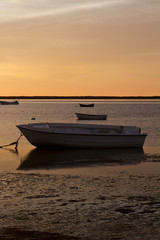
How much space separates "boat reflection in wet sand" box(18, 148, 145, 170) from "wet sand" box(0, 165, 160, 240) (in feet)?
11.9

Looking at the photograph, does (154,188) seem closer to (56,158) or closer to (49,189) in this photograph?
(49,189)

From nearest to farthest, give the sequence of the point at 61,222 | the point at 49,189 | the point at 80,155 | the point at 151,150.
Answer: the point at 61,222 → the point at 49,189 → the point at 80,155 → the point at 151,150

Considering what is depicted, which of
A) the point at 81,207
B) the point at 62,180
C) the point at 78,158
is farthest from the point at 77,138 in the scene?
the point at 81,207

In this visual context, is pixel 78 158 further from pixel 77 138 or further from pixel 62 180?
pixel 62 180

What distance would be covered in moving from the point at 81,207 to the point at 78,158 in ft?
34.6

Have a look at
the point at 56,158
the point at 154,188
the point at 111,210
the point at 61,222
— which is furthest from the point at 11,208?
the point at 56,158

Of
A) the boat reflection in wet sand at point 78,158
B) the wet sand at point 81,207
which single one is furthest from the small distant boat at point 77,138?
the wet sand at point 81,207

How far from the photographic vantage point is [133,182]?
46.1 ft

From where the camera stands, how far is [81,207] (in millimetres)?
10578

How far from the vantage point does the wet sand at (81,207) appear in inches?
336

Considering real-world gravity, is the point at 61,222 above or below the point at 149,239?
above

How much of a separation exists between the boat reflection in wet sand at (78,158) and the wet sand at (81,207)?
363 cm

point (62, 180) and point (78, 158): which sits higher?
point (78, 158)

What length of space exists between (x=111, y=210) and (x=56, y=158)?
1111cm
